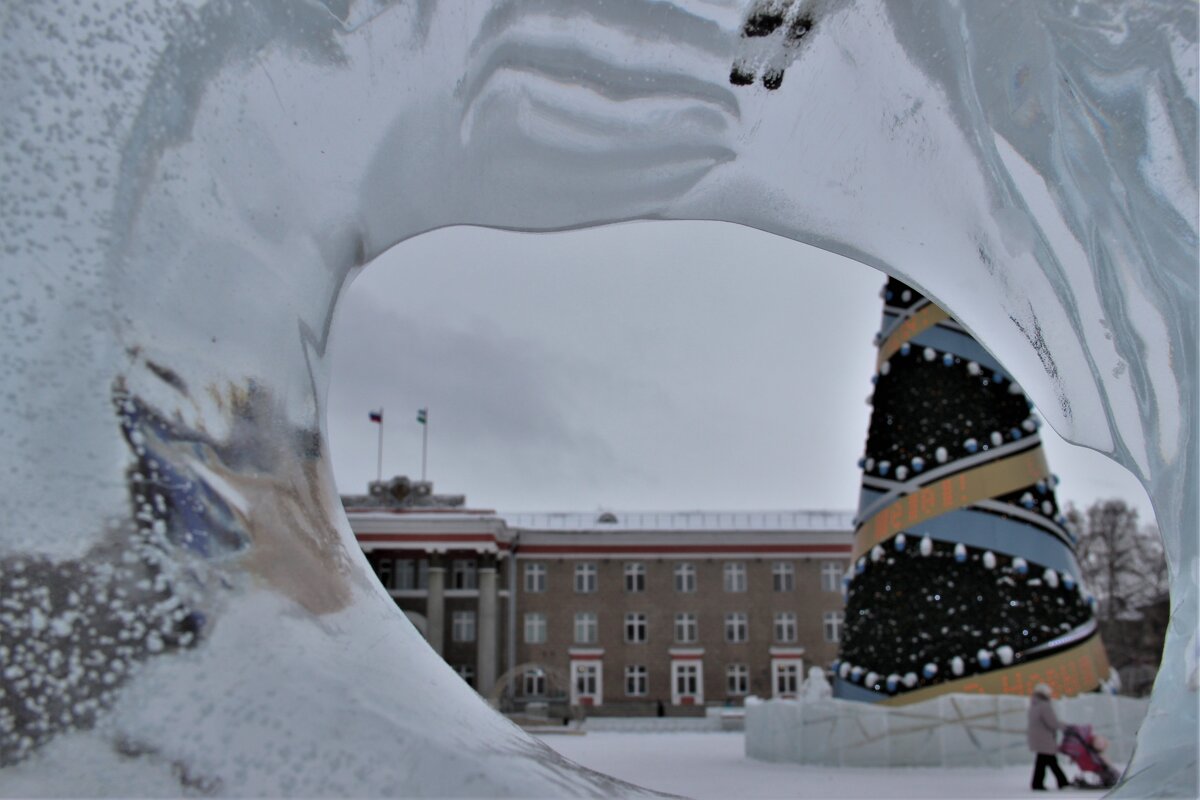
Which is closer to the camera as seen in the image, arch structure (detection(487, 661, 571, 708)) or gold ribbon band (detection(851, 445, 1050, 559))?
gold ribbon band (detection(851, 445, 1050, 559))

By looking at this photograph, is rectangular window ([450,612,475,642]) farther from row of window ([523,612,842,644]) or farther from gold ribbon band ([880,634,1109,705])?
Answer: gold ribbon band ([880,634,1109,705])

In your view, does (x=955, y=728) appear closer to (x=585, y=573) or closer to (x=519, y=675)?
(x=519, y=675)

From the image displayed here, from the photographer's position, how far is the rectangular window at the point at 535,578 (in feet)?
106

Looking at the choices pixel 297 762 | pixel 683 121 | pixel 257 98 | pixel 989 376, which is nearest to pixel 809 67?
pixel 683 121

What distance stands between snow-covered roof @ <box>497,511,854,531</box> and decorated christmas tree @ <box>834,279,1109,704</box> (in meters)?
24.6

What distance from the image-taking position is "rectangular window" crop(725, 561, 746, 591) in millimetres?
32406

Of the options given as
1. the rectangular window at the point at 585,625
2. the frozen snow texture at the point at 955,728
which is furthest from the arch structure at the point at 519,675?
the frozen snow texture at the point at 955,728

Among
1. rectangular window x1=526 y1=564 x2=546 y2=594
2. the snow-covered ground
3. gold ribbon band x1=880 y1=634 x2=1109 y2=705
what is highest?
rectangular window x1=526 y1=564 x2=546 y2=594

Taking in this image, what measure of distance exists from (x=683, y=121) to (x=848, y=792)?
5.31m

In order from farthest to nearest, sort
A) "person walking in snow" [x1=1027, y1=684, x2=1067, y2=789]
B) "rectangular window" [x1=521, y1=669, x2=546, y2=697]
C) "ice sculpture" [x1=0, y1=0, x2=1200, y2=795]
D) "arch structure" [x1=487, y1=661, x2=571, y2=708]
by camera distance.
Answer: "rectangular window" [x1=521, y1=669, x2=546, y2=697] < "arch structure" [x1=487, y1=661, x2=571, y2=708] < "person walking in snow" [x1=1027, y1=684, x2=1067, y2=789] < "ice sculpture" [x1=0, y1=0, x2=1200, y2=795]

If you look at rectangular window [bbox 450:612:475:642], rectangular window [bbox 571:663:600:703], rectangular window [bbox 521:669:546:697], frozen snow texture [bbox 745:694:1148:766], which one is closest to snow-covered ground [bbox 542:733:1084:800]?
frozen snow texture [bbox 745:694:1148:766]

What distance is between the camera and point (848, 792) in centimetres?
592

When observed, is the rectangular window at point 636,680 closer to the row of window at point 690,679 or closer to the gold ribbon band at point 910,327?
the row of window at point 690,679

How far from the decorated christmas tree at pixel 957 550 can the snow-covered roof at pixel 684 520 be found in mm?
24588
